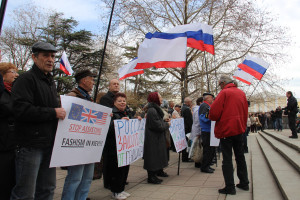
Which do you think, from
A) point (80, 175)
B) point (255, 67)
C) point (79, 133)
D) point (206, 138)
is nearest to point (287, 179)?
point (206, 138)

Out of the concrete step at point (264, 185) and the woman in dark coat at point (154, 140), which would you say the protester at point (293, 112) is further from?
the woman in dark coat at point (154, 140)

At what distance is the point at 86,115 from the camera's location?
10.2 ft

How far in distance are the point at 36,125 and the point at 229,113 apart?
3.07 meters

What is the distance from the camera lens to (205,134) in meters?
6.33

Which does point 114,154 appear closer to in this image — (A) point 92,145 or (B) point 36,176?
(A) point 92,145

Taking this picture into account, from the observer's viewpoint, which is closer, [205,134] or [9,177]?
[9,177]

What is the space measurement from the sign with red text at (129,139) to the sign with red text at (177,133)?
3.23 ft

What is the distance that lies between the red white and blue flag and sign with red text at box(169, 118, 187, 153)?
2466mm

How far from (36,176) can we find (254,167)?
5.72m

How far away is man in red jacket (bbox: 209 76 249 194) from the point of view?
4.23m

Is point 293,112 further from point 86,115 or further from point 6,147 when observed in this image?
point 6,147

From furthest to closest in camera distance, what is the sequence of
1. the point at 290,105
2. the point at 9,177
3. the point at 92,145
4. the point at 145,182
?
the point at 290,105 → the point at 145,182 → the point at 92,145 → the point at 9,177

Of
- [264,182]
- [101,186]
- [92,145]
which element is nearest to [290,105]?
[264,182]

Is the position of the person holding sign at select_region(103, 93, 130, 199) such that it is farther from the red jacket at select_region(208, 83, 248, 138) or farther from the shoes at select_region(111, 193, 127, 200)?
the red jacket at select_region(208, 83, 248, 138)
